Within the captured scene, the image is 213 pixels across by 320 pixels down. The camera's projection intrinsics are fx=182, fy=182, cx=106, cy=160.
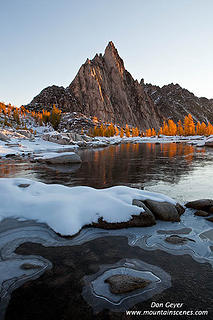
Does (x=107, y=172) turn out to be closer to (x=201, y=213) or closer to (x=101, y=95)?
(x=201, y=213)

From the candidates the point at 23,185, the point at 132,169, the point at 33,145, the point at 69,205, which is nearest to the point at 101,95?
the point at 33,145

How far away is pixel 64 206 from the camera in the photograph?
5691mm

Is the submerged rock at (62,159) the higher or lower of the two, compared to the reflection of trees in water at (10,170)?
higher

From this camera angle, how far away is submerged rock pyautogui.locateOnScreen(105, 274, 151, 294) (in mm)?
3012

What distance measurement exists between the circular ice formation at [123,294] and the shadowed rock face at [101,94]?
535 ft

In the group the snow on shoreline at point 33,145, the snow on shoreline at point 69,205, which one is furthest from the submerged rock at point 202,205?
the snow on shoreline at point 33,145

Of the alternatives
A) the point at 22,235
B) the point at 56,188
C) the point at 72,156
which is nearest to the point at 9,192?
the point at 56,188

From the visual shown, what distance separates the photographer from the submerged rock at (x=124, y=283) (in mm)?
3012

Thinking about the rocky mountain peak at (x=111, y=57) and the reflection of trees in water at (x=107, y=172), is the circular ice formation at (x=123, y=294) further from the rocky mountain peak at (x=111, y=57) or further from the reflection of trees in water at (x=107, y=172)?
the rocky mountain peak at (x=111, y=57)

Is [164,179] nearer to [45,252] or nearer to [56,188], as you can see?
[56,188]

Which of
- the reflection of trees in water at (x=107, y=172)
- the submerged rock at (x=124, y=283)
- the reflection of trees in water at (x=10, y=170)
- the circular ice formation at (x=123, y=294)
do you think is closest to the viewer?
the circular ice formation at (x=123, y=294)

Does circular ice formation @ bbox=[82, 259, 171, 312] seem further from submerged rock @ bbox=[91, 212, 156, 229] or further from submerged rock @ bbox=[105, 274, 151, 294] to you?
submerged rock @ bbox=[91, 212, 156, 229]

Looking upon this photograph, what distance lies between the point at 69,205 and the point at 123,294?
10.6 ft

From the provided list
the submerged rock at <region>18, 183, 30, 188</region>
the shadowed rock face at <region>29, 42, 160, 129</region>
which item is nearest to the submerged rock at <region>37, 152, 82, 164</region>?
the submerged rock at <region>18, 183, 30, 188</region>
